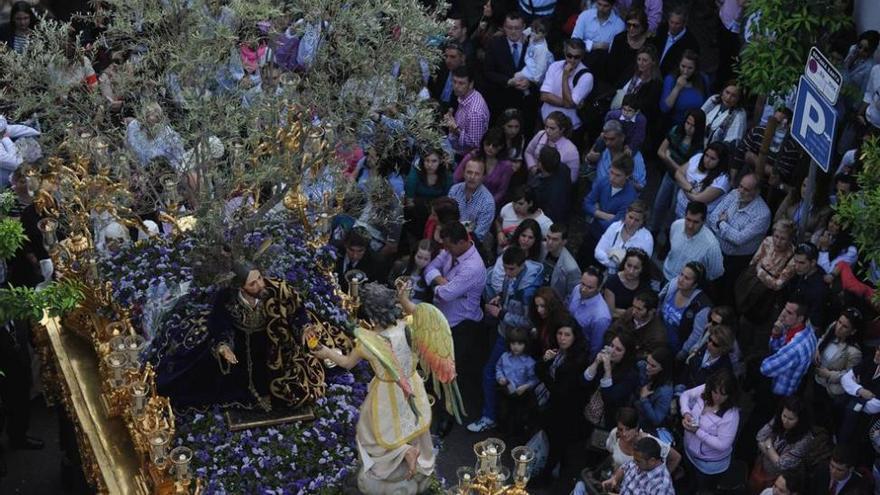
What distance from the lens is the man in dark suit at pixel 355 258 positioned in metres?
12.7

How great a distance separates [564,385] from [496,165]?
→ 2839 mm

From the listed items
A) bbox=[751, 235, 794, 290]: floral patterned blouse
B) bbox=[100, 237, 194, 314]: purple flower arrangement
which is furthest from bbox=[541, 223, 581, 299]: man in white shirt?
bbox=[100, 237, 194, 314]: purple flower arrangement

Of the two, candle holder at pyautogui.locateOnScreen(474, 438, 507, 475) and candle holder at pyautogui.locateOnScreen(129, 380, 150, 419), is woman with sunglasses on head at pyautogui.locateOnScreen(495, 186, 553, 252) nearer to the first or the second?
candle holder at pyautogui.locateOnScreen(129, 380, 150, 419)

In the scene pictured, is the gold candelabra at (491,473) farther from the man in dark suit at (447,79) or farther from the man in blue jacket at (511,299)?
the man in dark suit at (447,79)

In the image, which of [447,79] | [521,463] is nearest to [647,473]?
[521,463]

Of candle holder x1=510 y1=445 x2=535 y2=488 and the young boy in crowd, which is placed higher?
candle holder x1=510 y1=445 x2=535 y2=488

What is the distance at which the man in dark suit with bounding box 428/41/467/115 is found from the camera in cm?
1518

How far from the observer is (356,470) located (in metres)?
9.57

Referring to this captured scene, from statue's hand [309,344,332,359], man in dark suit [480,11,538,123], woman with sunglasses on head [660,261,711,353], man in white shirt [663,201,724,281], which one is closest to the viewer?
statue's hand [309,344,332,359]

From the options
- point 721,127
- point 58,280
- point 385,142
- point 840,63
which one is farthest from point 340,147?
point 840,63

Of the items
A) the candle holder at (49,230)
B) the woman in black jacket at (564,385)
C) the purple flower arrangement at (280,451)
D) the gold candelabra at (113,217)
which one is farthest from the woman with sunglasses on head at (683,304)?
the candle holder at (49,230)

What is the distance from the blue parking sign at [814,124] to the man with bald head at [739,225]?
754 mm

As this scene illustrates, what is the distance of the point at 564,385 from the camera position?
11.6 meters

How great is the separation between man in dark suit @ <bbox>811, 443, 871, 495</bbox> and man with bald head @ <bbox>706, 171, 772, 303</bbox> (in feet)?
8.28
